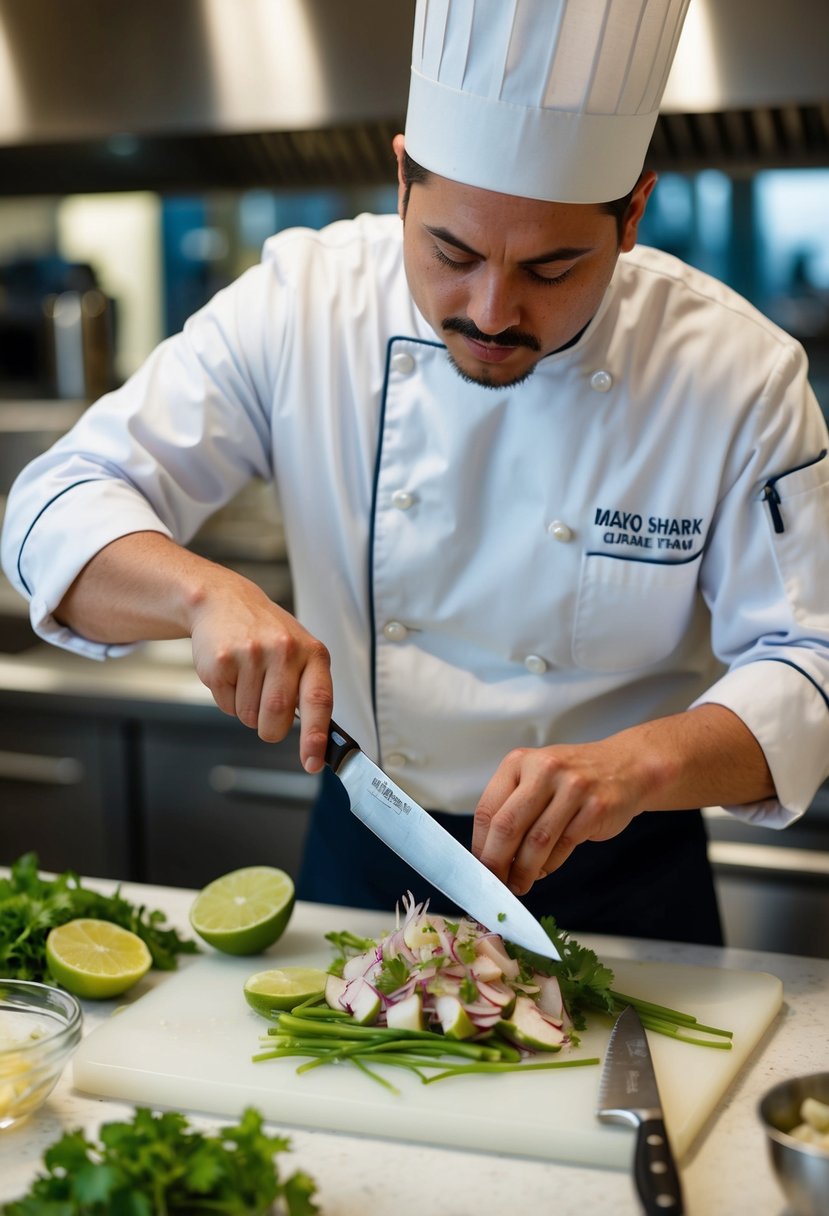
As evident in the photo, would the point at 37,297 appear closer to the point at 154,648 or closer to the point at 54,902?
the point at 154,648

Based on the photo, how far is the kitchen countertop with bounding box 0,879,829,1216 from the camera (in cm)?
103

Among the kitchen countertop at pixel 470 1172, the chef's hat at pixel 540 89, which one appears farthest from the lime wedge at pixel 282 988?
the chef's hat at pixel 540 89

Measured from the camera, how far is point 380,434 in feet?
5.41

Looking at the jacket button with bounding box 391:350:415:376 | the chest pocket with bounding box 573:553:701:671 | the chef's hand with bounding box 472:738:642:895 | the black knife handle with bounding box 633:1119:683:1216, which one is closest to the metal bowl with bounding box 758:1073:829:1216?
the black knife handle with bounding box 633:1119:683:1216

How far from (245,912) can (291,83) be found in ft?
5.39

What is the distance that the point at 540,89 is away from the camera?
1.34 metres

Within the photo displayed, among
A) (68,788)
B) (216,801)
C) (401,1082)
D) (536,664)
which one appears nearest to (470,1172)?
(401,1082)

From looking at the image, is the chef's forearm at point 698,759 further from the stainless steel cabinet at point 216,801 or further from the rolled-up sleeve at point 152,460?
the stainless steel cabinet at point 216,801

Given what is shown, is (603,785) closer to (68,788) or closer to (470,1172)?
(470,1172)

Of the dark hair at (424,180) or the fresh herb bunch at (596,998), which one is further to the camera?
the dark hair at (424,180)

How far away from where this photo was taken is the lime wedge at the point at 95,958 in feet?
4.29

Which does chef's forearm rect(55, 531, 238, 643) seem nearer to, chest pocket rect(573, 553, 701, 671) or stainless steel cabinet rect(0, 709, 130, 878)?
chest pocket rect(573, 553, 701, 671)

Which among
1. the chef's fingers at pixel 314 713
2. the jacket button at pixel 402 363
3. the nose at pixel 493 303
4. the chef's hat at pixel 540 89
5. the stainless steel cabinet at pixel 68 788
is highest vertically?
the chef's hat at pixel 540 89

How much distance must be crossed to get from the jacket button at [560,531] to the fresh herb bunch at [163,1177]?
808 millimetres
